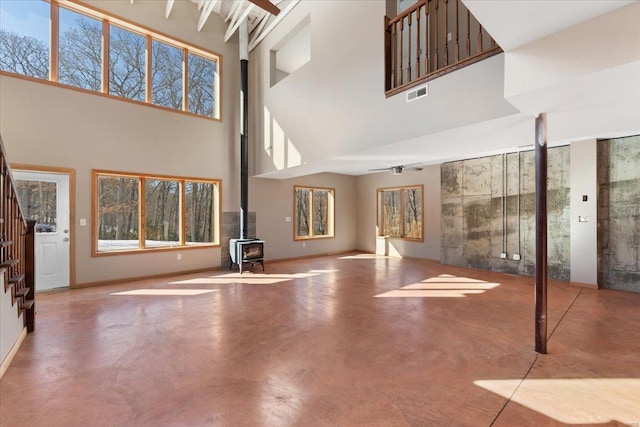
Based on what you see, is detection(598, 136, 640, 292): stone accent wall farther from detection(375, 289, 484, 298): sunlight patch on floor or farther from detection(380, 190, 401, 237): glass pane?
detection(380, 190, 401, 237): glass pane

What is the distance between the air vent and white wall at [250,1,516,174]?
64mm

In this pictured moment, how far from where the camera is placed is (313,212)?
30.5 feet

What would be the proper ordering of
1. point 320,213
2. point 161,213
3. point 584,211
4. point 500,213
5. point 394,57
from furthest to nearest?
point 320,213
point 500,213
point 161,213
point 584,211
point 394,57

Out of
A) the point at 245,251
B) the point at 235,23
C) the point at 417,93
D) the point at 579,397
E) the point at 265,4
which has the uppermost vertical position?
the point at 235,23

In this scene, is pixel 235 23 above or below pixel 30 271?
above

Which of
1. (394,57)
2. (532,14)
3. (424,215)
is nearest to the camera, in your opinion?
(532,14)

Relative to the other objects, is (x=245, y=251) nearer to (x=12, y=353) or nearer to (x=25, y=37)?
(x=12, y=353)

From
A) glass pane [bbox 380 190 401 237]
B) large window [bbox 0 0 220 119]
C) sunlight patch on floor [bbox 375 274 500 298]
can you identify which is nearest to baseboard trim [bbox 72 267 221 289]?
large window [bbox 0 0 220 119]

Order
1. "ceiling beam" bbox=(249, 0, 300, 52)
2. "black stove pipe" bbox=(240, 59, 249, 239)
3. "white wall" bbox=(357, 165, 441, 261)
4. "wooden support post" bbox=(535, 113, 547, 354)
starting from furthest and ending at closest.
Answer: "white wall" bbox=(357, 165, 441, 261) → "black stove pipe" bbox=(240, 59, 249, 239) → "ceiling beam" bbox=(249, 0, 300, 52) → "wooden support post" bbox=(535, 113, 547, 354)

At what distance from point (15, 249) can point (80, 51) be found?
14.0 feet

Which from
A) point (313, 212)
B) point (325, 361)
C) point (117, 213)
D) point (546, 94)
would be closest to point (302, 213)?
point (313, 212)

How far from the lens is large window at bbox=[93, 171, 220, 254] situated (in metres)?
5.73

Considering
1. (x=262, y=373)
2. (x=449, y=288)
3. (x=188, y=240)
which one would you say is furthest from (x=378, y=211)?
(x=262, y=373)

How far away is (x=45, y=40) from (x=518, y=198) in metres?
9.22
